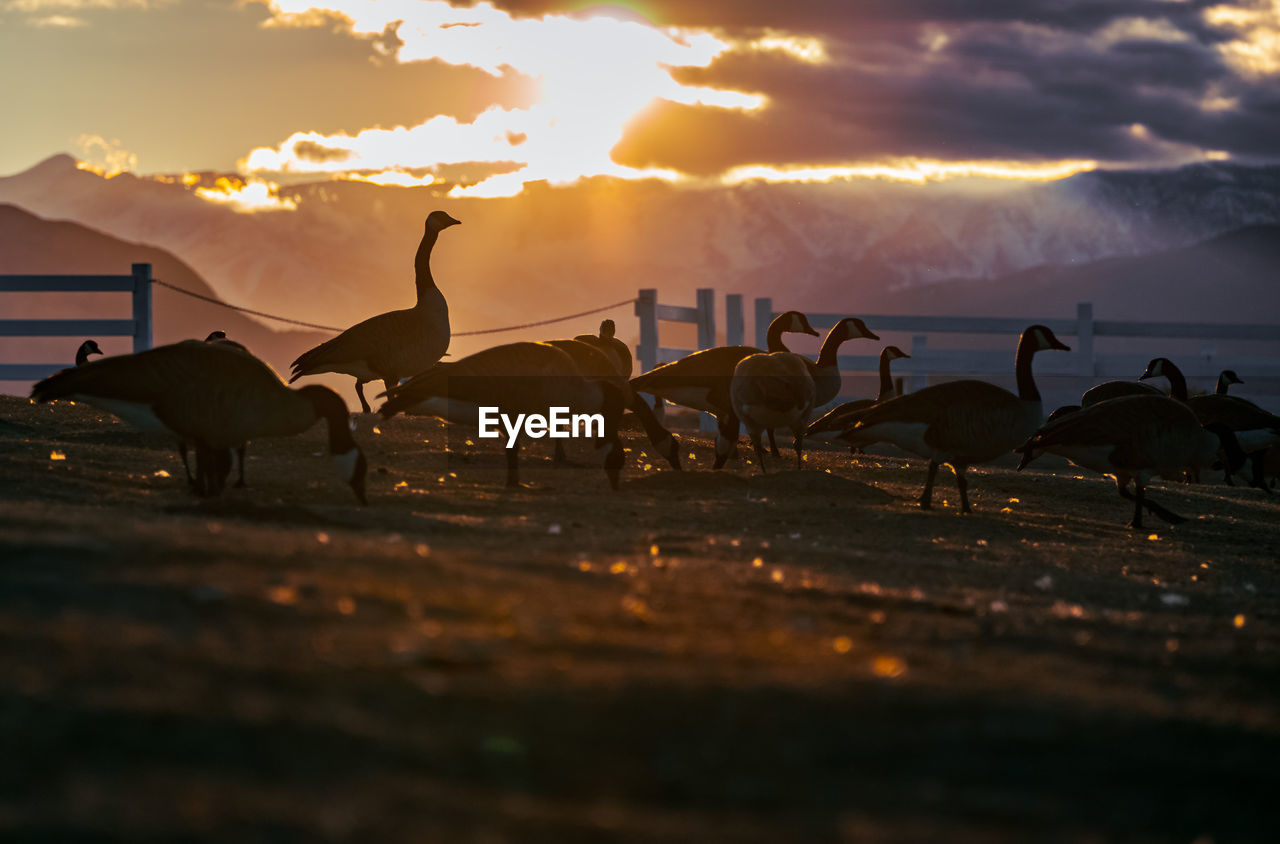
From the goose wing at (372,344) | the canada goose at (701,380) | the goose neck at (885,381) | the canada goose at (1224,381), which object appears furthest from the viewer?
the canada goose at (1224,381)

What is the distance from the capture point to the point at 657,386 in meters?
15.8

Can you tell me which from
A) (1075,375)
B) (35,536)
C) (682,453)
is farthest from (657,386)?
(1075,375)

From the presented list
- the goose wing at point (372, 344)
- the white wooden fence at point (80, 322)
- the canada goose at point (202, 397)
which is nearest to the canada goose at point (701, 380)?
the goose wing at point (372, 344)

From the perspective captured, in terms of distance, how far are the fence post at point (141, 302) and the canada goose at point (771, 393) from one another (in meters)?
11.0

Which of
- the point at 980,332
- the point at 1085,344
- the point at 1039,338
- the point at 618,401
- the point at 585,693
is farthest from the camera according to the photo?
the point at 1085,344

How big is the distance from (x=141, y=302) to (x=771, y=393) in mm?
11912

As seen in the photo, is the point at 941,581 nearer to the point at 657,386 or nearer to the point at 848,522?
the point at 848,522

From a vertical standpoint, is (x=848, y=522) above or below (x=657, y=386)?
below

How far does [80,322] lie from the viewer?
65.8 ft

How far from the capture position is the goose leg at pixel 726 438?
1438 cm

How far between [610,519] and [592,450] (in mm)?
5929

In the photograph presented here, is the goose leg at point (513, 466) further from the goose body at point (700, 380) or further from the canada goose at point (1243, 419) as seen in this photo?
the canada goose at point (1243, 419)

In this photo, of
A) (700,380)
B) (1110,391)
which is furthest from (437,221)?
(1110,391)

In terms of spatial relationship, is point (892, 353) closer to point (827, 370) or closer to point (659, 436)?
point (827, 370)
